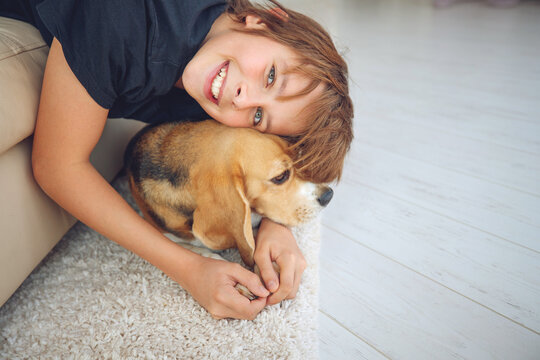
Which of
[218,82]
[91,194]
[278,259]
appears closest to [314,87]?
[218,82]

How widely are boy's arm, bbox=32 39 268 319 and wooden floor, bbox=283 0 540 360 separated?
371 mm

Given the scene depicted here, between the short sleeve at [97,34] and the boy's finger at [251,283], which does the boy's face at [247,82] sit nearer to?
the short sleeve at [97,34]

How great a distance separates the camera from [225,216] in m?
1.26

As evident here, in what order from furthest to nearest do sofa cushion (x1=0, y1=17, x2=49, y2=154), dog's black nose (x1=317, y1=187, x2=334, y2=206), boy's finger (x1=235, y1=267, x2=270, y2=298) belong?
1. dog's black nose (x1=317, y1=187, x2=334, y2=206)
2. boy's finger (x1=235, y1=267, x2=270, y2=298)
3. sofa cushion (x1=0, y1=17, x2=49, y2=154)

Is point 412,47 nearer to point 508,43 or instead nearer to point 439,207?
point 508,43

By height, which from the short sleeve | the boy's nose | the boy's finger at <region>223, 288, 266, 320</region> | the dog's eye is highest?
the short sleeve

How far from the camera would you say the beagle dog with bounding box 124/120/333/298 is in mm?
1265

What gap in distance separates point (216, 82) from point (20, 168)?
0.73 meters

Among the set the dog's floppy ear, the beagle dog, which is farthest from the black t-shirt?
the dog's floppy ear

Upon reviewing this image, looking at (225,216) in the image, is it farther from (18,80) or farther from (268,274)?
(18,80)

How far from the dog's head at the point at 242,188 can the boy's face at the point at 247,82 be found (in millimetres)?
69

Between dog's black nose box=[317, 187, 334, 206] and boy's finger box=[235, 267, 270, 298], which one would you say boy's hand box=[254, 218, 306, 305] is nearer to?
boy's finger box=[235, 267, 270, 298]

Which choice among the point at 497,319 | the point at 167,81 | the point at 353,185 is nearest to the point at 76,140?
the point at 167,81

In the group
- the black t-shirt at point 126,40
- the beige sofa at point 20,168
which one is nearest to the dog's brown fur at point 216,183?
the black t-shirt at point 126,40
